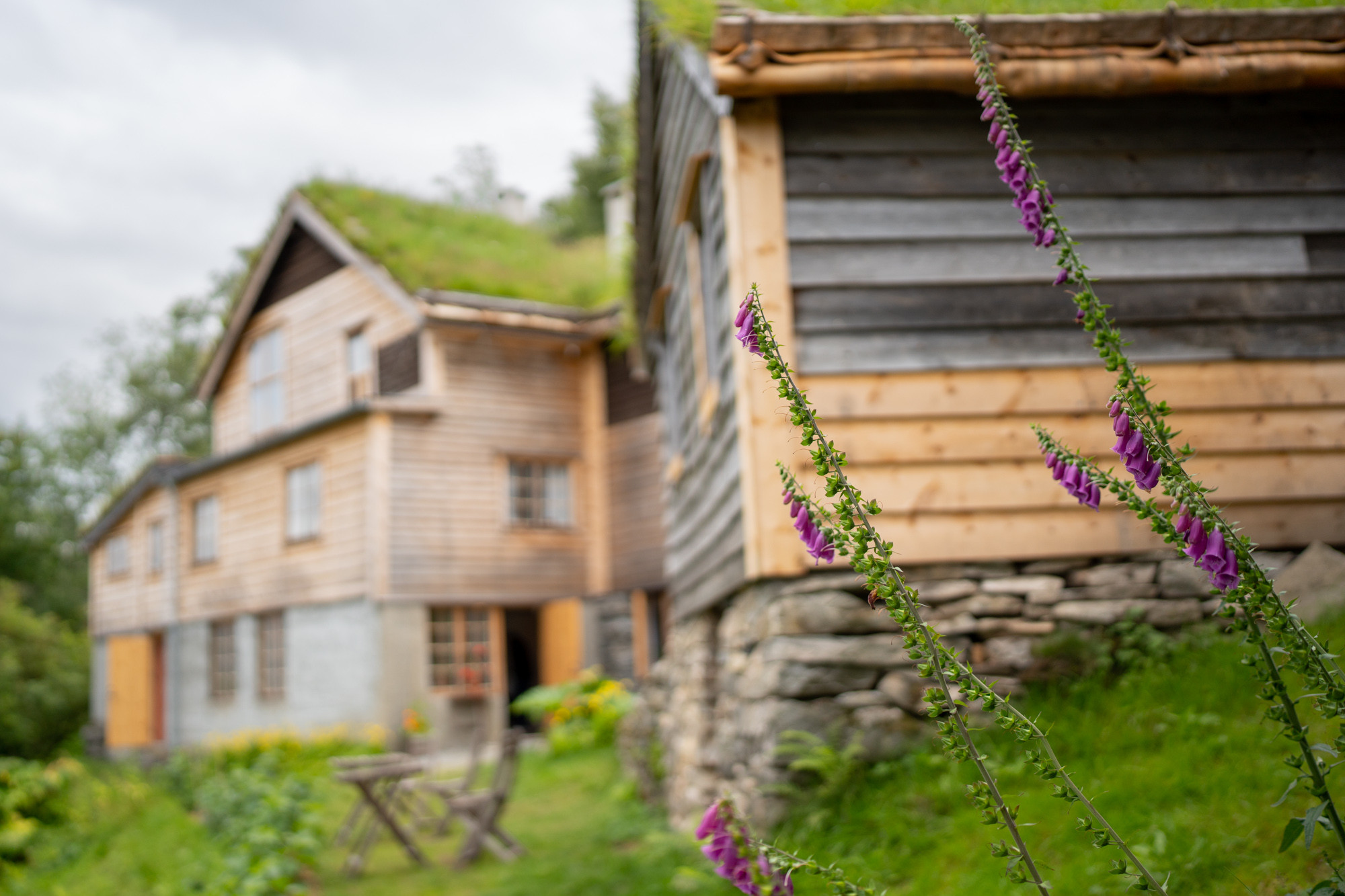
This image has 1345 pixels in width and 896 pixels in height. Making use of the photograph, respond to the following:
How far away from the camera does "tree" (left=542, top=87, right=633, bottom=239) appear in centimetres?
3650

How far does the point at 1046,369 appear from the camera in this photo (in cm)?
559

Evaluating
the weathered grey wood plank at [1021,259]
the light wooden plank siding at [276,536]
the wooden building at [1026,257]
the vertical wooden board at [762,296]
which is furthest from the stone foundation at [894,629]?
the light wooden plank siding at [276,536]

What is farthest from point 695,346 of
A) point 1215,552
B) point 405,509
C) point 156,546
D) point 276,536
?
point 156,546

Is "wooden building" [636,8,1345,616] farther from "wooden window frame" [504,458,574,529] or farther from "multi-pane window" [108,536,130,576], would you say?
"multi-pane window" [108,536,130,576]

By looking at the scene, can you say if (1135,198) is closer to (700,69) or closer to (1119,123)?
(1119,123)

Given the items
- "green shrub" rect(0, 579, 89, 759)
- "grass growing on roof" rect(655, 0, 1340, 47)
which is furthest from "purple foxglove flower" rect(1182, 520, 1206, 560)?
"green shrub" rect(0, 579, 89, 759)

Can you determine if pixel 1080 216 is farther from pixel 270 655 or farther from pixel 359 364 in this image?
pixel 270 655

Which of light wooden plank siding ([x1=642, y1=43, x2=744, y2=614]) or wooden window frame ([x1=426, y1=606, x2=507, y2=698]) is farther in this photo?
wooden window frame ([x1=426, y1=606, x2=507, y2=698])

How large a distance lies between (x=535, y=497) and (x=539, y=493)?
0.08 metres

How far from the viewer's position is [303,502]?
1794 centimetres

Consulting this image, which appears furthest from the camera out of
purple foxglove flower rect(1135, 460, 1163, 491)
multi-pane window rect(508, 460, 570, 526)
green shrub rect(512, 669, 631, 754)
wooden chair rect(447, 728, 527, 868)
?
multi-pane window rect(508, 460, 570, 526)

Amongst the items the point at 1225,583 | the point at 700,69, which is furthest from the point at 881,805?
the point at 700,69

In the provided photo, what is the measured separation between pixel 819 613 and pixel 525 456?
12.7 metres

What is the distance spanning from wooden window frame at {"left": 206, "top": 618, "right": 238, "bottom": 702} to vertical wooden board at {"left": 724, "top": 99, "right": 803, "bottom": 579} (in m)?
15.8
